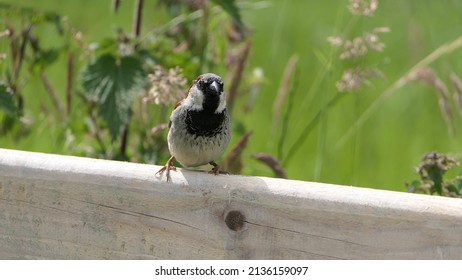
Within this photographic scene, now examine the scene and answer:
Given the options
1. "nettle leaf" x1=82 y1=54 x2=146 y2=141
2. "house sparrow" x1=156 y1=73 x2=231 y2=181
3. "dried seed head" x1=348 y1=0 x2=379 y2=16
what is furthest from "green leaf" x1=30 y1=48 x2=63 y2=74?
"dried seed head" x1=348 y1=0 x2=379 y2=16

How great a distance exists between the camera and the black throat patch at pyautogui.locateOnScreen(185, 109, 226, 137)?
252 cm

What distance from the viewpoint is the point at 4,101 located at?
254 cm

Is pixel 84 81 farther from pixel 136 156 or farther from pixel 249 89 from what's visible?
pixel 249 89

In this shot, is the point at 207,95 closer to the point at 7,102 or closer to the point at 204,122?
the point at 204,122

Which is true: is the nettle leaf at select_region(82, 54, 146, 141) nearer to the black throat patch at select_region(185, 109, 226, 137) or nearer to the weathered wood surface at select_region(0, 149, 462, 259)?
the black throat patch at select_region(185, 109, 226, 137)

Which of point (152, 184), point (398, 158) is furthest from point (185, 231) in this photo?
point (398, 158)

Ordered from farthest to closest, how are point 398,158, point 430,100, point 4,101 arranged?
point 430,100, point 398,158, point 4,101

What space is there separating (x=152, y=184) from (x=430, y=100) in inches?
102

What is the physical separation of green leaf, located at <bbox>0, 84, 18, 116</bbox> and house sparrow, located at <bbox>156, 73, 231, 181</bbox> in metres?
0.44

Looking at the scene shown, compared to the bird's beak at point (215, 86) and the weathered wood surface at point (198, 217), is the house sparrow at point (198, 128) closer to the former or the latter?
the bird's beak at point (215, 86)

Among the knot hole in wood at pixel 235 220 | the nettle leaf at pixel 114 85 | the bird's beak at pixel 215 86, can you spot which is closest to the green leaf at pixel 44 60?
the nettle leaf at pixel 114 85

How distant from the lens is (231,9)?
9.07ft

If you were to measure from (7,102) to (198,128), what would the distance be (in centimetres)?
53

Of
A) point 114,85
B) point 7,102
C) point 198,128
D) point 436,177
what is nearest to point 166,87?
point 198,128
